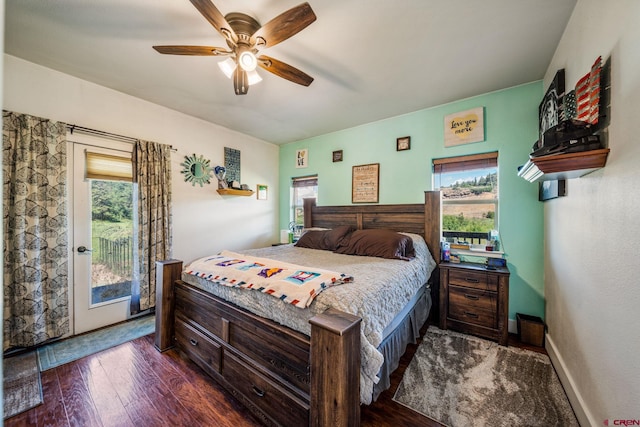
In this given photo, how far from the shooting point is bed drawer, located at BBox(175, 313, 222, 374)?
2127mm

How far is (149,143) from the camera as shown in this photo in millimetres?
3316

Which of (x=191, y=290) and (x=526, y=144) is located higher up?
(x=526, y=144)

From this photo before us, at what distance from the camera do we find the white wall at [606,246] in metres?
1.40

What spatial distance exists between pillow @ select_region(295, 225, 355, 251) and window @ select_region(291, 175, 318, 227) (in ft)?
3.65

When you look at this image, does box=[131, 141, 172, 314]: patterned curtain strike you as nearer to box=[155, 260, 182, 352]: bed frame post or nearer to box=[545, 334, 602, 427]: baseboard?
box=[155, 260, 182, 352]: bed frame post

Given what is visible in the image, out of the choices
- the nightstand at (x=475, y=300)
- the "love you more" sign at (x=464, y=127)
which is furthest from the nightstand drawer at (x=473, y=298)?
the "love you more" sign at (x=464, y=127)

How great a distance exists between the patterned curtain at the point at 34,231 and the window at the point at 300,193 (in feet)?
10.1

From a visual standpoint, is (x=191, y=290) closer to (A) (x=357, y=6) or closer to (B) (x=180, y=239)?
(B) (x=180, y=239)

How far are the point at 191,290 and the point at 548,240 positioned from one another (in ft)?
10.9

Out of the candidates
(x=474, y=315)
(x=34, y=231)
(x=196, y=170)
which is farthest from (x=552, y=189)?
(x=34, y=231)

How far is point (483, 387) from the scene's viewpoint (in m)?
2.10

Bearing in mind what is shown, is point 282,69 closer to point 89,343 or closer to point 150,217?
point 150,217

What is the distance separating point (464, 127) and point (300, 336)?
9.66 ft

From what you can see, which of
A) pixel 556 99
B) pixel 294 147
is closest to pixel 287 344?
pixel 556 99
